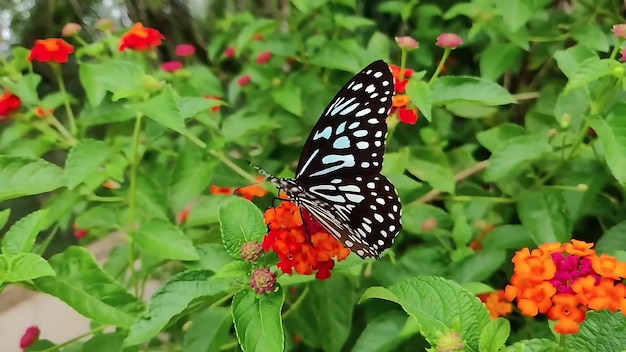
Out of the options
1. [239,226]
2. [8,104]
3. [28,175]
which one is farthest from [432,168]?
[8,104]

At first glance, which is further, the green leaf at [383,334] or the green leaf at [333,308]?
the green leaf at [333,308]

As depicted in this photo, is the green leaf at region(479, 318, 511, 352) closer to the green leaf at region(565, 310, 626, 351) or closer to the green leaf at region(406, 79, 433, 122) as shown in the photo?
the green leaf at region(565, 310, 626, 351)

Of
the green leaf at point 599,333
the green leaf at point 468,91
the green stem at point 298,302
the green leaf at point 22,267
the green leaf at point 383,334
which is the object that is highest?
the green leaf at point 468,91

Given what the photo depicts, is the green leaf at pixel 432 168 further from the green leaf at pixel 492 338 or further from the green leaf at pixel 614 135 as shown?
the green leaf at pixel 492 338

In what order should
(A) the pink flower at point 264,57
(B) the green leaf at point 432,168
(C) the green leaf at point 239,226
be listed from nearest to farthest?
(C) the green leaf at point 239,226 < (B) the green leaf at point 432,168 < (A) the pink flower at point 264,57

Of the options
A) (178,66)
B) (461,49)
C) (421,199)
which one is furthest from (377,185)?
(461,49)

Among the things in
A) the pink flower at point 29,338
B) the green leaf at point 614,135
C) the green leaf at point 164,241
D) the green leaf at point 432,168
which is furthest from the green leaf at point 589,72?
the pink flower at point 29,338

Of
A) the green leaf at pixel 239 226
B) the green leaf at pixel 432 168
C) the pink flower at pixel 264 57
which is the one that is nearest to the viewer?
the green leaf at pixel 239 226

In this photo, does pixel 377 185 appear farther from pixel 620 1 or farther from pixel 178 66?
pixel 620 1
